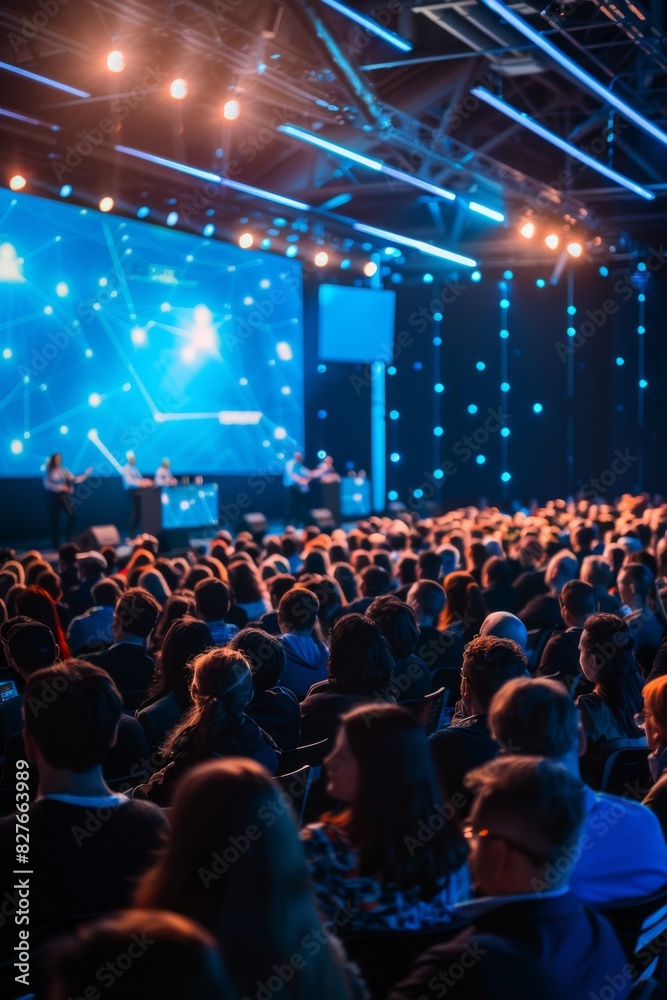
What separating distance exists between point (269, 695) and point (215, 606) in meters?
1.69

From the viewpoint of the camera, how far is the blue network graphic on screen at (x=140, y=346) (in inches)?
526

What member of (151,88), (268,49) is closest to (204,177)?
(151,88)

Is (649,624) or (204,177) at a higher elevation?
(204,177)

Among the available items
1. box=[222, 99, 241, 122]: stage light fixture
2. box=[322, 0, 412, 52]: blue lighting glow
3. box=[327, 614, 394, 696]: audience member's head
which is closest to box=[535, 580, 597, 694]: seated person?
box=[327, 614, 394, 696]: audience member's head

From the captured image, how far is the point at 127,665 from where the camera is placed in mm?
4934

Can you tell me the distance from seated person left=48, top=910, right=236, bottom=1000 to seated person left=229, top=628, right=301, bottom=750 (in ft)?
8.99

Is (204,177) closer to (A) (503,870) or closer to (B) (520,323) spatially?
(B) (520,323)

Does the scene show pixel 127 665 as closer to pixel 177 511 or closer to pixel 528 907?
pixel 528 907

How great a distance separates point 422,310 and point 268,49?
12.6 meters

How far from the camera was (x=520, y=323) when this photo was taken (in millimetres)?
20656

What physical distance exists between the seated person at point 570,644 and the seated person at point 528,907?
2.77 m

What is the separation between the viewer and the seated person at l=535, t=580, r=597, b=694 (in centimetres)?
489

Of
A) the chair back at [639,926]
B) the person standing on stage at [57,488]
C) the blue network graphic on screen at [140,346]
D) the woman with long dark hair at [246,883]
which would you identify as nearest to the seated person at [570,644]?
the chair back at [639,926]

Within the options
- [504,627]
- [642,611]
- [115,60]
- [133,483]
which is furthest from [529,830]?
[133,483]
